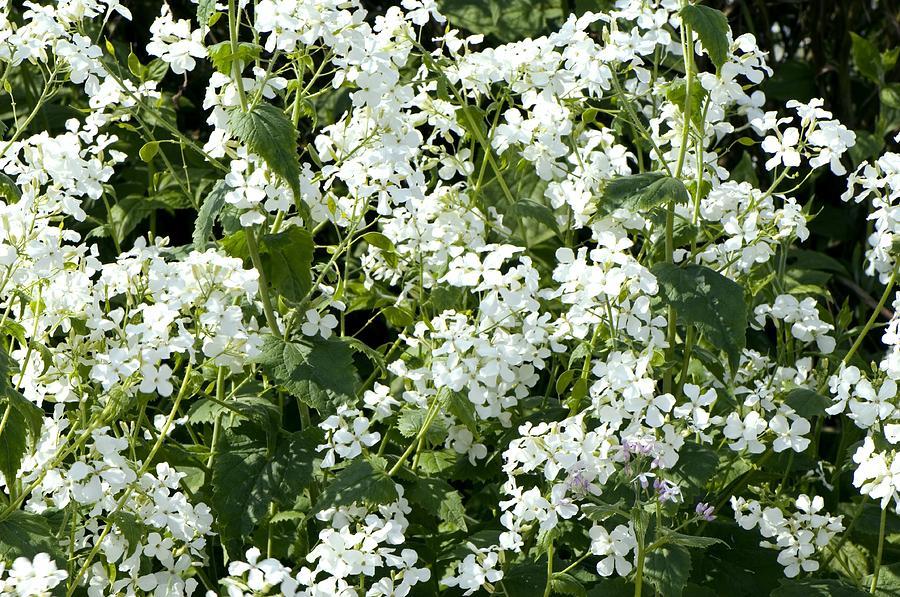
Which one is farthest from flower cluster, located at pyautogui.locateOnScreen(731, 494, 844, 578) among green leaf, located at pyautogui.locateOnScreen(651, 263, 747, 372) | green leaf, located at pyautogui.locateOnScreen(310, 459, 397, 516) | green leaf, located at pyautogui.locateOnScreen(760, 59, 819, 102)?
green leaf, located at pyautogui.locateOnScreen(760, 59, 819, 102)

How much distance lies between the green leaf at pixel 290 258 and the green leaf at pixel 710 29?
2.53 ft

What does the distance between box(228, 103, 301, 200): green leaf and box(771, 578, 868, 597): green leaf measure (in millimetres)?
1134

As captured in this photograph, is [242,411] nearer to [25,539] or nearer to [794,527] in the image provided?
[25,539]

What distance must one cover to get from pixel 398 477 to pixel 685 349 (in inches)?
24.4

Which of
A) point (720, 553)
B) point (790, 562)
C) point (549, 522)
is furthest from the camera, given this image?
point (720, 553)

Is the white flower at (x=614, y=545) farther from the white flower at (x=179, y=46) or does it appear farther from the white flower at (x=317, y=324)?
the white flower at (x=179, y=46)

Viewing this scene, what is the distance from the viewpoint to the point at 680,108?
88.8 inches

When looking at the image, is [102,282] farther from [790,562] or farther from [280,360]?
[790,562]

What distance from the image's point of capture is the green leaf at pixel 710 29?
6.71 feet

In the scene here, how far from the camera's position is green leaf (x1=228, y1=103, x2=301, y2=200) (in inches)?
74.6

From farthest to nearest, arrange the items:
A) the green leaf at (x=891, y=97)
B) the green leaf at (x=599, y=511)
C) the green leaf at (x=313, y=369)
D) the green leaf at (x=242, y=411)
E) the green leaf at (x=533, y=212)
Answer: the green leaf at (x=891, y=97) → the green leaf at (x=533, y=212) → the green leaf at (x=242, y=411) → the green leaf at (x=313, y=369) → the green leaf at (x=599, y=511)

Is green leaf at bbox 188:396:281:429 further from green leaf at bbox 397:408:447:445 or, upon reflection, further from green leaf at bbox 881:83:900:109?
green leaf at bbox 881:83:900:109

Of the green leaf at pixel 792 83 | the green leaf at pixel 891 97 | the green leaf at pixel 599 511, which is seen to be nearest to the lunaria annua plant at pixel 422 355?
the green leaf at pixel 599 511

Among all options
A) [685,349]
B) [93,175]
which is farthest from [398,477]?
[93,175]
